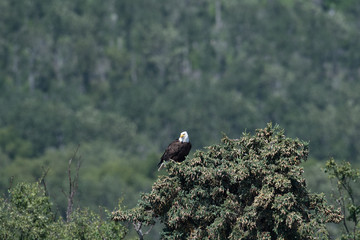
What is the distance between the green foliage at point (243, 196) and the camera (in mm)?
21672

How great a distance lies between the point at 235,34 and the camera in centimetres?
18675

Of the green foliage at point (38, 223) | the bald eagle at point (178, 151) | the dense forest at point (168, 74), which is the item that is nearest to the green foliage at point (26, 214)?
the green foliage at point (38, 223)

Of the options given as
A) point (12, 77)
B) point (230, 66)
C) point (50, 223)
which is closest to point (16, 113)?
point (12, 77)

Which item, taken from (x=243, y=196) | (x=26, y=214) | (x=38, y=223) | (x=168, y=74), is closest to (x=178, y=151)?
(x=243, y=196)

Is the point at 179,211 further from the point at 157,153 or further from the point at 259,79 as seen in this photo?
the point at 259,79

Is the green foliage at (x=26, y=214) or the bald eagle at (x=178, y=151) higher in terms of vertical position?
the bald eagle at (x=178, y=151)

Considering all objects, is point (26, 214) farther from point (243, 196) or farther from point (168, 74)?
point (168, 74)

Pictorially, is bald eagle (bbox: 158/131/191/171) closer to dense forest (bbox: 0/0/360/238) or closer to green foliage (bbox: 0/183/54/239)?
green foliage (bbox: 0/183/54/239)

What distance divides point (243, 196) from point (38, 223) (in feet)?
23.3

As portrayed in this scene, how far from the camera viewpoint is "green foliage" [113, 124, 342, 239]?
71.1 feet

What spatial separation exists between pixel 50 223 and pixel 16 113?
132 m

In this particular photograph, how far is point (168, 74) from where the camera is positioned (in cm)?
17950

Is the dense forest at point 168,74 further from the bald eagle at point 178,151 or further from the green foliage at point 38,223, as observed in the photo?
the bald eagle at point 178,151

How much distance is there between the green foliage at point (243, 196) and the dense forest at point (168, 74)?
371ft
